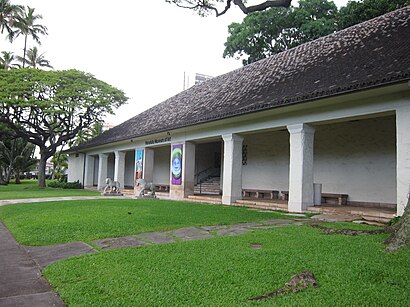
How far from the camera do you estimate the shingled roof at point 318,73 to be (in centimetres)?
880

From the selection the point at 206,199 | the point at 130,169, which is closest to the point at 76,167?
the point at 130,169

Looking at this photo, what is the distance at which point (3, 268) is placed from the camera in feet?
14.3

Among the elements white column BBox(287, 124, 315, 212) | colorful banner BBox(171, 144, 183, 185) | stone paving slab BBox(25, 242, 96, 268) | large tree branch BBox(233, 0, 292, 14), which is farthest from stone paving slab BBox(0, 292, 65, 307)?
colorful banner BBox(171, 144, 183, 185)

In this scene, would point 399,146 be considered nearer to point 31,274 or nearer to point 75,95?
point 31,274

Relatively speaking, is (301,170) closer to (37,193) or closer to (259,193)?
(259,193)

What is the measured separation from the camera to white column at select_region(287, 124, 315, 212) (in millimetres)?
10508

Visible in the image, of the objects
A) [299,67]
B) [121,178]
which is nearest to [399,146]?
[299,67]

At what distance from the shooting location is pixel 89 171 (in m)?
28.8

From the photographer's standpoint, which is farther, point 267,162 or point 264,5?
point 267,162

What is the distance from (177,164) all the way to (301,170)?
7528 millimetres

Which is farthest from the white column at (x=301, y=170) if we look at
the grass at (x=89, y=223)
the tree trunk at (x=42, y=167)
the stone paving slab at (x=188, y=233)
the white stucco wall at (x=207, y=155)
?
the tree trunk at (x=42, y=167)

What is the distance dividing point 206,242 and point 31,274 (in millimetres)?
2406

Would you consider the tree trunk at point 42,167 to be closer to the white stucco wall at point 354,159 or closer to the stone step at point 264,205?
the white stucco wall at point 354,159

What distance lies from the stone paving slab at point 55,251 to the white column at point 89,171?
24.1 m
